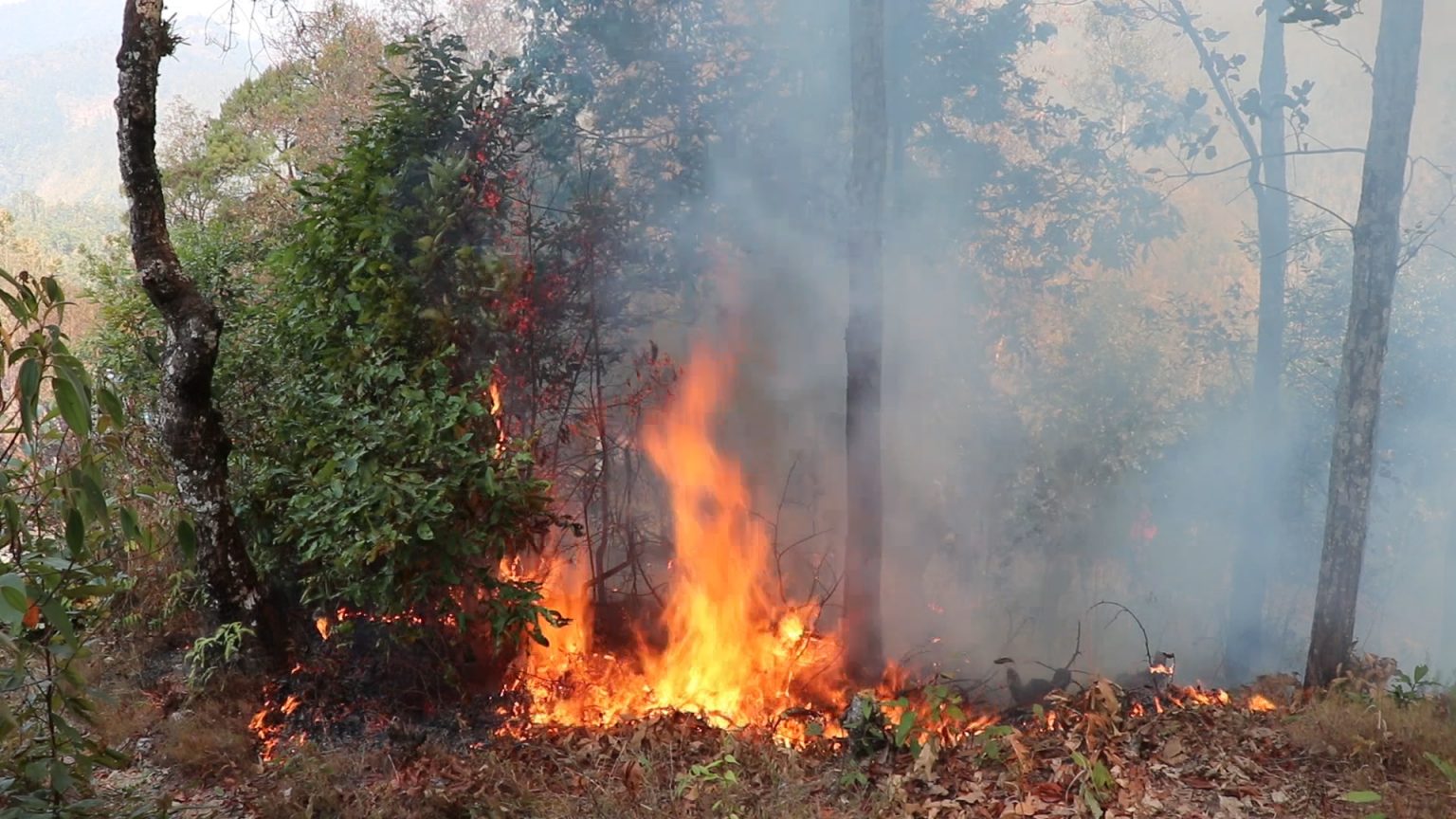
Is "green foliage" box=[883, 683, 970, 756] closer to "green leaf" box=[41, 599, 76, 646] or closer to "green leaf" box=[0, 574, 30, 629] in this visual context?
"green leaf" box=[41, 599, 76, 646]

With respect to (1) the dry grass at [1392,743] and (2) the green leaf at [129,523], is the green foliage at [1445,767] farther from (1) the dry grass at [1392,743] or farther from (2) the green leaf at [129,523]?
(2) the green leaf at [129,523]

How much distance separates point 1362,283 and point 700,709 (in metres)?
6.30

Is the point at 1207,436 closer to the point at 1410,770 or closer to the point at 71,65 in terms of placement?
the point at 1410,770

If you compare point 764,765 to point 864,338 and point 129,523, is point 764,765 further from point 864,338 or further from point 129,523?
point 129,523

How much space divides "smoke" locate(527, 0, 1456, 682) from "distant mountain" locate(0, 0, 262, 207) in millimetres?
53652

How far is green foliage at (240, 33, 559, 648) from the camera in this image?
21.0ft

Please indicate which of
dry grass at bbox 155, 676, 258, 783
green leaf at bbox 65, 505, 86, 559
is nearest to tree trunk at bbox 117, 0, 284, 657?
dry grass at bbox 155, 676, 258, 783

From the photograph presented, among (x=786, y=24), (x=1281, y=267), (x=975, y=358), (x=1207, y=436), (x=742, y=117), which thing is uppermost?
(x=786, y=24)

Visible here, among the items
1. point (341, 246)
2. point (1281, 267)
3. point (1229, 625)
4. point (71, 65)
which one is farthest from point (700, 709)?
point (71, 65)

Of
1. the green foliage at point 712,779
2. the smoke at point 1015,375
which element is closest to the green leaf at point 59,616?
the green foliage at point 712,779

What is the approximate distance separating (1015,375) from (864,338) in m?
6.06

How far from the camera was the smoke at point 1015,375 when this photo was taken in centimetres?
1067

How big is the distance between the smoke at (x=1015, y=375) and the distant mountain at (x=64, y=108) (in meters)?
53.7

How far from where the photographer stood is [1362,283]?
8.12m
